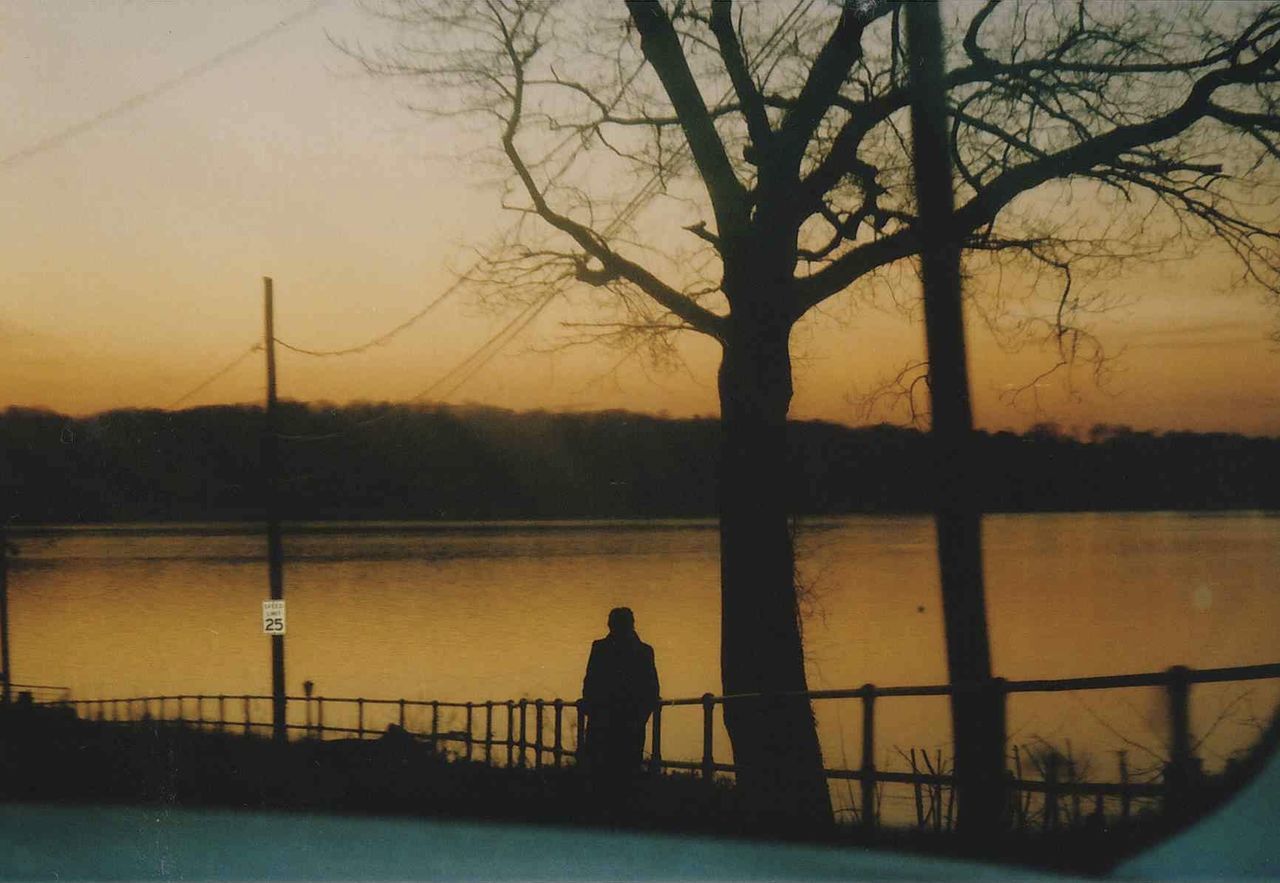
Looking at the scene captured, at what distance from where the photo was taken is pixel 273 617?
12.0m

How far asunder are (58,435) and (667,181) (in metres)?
6.86

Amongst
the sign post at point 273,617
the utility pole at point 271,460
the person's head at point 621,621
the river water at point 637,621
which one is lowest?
the river water at point 637,621

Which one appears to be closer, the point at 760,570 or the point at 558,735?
the point at 760,570

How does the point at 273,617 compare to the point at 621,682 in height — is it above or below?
above

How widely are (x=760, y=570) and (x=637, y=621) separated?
43.3 meters

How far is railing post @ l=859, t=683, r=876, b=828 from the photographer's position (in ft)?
27.7

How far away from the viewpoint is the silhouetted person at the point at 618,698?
8852mm

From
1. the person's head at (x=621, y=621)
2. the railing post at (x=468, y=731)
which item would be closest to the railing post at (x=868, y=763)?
the person's head at (x=621, y=621)

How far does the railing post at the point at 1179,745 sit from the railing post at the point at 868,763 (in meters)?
1.97

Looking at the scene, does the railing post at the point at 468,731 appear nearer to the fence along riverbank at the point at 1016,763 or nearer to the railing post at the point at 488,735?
the fence along riverbank at the point at 1016,763

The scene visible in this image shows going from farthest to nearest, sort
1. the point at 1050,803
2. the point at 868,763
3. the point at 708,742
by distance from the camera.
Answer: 1. the point at 708,742
2. the point at 868,763
3. the point at 1050,803

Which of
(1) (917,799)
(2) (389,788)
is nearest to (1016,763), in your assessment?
(1) (917,799)

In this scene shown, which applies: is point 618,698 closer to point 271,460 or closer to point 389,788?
point 389,788

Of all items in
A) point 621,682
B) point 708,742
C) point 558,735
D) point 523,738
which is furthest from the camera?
point 523,738
